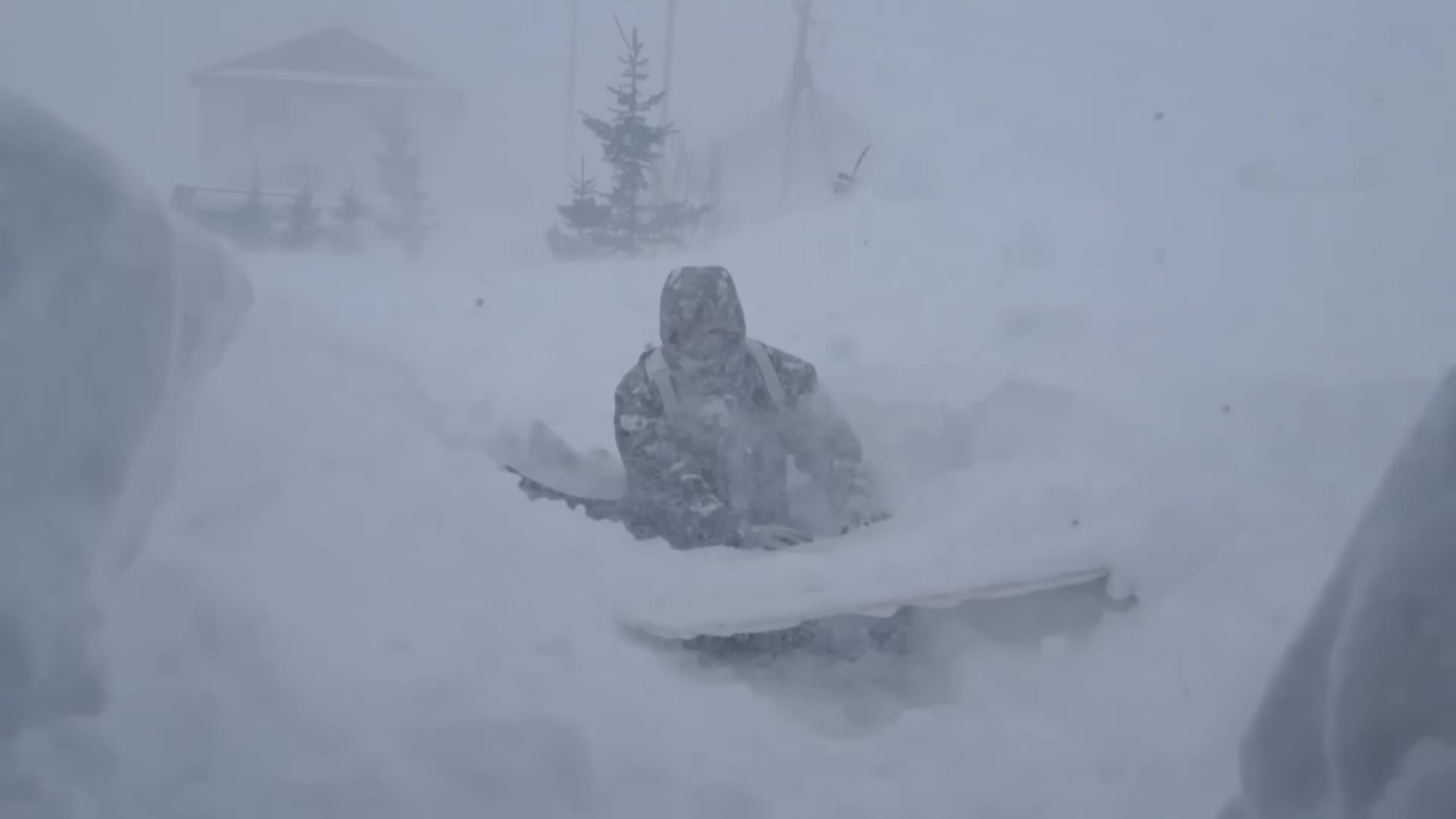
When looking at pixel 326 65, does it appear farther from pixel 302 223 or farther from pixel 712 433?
pixel 712 433

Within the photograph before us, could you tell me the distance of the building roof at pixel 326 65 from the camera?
483 inches

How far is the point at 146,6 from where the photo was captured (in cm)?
1042

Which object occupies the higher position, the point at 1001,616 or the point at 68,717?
the point at 68,717

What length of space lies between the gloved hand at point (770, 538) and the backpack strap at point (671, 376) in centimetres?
41

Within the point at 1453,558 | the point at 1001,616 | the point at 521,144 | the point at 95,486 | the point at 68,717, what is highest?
the point at 1453,558

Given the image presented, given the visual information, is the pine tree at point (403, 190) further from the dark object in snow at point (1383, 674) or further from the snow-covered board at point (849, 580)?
the dark object in snow at point (1383, 674)

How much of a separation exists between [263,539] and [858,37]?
9909 mm

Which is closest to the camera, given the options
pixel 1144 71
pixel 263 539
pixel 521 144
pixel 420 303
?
pixel 263 539

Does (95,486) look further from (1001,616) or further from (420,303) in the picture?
(420,303)

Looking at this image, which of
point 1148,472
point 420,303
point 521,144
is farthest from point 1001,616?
point 521,144

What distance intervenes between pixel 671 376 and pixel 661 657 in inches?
40.9

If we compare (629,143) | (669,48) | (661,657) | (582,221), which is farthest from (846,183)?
(661,657)

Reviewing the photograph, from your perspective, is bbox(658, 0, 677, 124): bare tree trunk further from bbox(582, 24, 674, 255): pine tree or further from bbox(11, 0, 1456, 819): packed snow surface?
bbox(11, 0, 1456, 819): packed snow surface

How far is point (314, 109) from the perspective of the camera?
1282 centimetres
